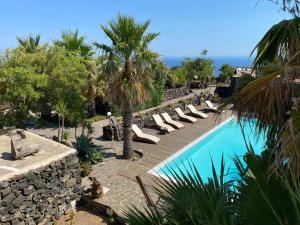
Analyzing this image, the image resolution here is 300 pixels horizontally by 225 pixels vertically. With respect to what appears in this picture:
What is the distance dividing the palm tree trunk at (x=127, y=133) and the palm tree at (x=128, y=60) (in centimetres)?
45

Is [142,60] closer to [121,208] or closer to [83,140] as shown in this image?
[83,140]

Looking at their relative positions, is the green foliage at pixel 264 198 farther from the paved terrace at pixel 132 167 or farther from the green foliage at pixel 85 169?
the green foliage at pixel 85 169

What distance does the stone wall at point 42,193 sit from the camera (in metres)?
8.21

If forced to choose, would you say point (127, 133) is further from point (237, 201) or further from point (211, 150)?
point (237, 201)

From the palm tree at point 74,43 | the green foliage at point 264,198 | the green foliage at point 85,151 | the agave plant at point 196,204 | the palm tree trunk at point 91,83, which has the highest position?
the palm tree at point 74,43

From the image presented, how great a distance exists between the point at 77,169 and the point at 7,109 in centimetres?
450

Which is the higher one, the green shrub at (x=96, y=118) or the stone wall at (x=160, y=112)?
the stone wall at (x=160, y=112)

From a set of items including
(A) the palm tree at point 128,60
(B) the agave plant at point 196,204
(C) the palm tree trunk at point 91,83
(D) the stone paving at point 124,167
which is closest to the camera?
(B) the agave plant at point 196,204

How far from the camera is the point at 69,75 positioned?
1260 centimetres

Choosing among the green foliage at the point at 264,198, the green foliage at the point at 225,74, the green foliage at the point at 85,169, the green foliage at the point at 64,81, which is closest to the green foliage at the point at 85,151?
the green foliage at the point at 85,169

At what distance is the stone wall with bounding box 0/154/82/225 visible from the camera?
821cm

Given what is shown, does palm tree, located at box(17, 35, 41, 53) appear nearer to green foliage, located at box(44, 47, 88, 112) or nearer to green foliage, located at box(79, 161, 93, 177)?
green foliage, located at box(44, 47, 88, 112)

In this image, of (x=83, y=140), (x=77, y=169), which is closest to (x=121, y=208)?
(x=77, y=169)

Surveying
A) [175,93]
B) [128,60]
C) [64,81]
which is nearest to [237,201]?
[128,60]
